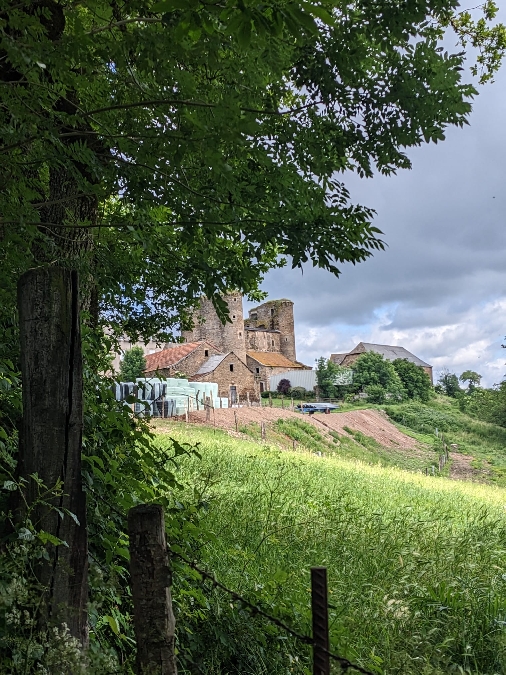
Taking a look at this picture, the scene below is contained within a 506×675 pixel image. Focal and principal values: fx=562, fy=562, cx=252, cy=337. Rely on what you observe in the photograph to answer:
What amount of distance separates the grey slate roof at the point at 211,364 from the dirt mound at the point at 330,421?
952 cm

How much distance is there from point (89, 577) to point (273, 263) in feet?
34.9

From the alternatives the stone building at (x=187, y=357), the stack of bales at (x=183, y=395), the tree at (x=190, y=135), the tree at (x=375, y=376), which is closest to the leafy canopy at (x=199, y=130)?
the tree at (x=190, y=135)

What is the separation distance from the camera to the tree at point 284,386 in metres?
69.6

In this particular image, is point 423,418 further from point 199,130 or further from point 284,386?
point 199,130

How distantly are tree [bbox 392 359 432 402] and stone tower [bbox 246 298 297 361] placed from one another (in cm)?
1559

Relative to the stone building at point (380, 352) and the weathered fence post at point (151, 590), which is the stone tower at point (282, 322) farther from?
the weathered fence post at point (151, 590)

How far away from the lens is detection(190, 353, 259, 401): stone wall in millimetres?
45250

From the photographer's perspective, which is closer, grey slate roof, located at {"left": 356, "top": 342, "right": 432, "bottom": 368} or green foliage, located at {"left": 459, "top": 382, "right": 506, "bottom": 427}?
green foliage, located at {"left": 459, "top": 382, "right": 506, "bottom": 427}

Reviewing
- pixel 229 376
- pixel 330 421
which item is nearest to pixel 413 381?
pixel 229 376

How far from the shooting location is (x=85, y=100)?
510cm

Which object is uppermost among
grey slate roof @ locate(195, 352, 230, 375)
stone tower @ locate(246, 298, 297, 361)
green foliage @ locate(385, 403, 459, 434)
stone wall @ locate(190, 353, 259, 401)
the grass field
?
stone tower @ locate(246, 298, 297, 361)

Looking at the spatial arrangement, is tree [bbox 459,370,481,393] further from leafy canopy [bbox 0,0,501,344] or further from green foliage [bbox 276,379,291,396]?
leafy canopy [bbox 0,0,501,344]

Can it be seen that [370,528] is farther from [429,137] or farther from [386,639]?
[429,137]

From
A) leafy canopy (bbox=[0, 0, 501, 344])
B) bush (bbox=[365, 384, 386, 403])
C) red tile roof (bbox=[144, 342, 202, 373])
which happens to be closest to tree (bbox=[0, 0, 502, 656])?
leafy canopy (bbox=[0, 0, 501, 344])
